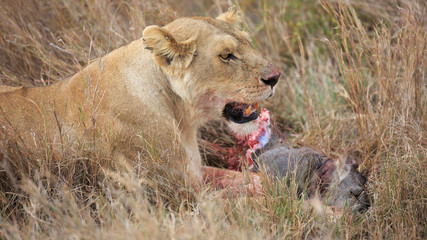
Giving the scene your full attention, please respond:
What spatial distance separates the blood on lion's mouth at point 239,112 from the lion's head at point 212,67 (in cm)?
5

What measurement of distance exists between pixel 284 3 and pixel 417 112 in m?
3.02

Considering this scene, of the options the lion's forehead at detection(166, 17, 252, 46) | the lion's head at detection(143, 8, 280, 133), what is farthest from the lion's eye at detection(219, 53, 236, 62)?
the lion's forehead at detection(166, 17, 252, 46)

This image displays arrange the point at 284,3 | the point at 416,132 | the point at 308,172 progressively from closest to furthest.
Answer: the point at 308,172, the point at 416,132, the point at 284,3

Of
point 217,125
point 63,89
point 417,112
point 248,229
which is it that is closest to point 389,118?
point 417,112

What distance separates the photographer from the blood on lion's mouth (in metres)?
3.29

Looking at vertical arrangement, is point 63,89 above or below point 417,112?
above

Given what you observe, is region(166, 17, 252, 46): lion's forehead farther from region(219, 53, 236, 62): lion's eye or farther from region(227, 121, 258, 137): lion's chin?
region(227, 121, 258, 137): lion's chin

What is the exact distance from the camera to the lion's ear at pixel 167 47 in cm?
287

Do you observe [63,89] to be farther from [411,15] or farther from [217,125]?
[411,15]

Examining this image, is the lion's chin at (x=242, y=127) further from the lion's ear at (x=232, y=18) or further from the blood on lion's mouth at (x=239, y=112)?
the lion's ear at (x=232, y=18)

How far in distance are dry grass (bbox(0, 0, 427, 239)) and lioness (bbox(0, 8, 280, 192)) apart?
167 mm

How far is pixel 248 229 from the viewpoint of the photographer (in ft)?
7.75

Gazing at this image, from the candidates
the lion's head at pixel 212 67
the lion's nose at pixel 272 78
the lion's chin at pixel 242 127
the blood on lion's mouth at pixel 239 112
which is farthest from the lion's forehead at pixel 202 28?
the lion's chin at pixel 242 127

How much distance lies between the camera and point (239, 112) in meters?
3.34
